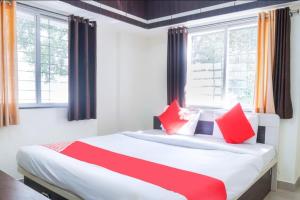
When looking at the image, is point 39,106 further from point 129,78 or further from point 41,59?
point 129,78

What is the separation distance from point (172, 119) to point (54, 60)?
6.54 feet

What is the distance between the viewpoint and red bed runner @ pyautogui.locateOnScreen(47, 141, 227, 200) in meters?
1.47

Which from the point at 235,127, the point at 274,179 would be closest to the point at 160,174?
the point at 235,127

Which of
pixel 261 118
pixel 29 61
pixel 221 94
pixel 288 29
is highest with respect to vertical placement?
pixel 288 29

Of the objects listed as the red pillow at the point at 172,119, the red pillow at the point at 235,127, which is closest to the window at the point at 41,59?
the red pillow at the point at 172,119

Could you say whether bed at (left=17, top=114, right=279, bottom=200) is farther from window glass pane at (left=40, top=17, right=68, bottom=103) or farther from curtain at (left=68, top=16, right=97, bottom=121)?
window glass pane at (left=40, top=17, right=68, bottom=103)

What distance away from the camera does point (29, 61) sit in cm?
312

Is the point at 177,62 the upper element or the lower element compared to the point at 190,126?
upper

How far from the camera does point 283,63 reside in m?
2.92

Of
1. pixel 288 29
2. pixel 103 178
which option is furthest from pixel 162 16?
pixel 103 178

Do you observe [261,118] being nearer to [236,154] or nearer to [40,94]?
[236,154]

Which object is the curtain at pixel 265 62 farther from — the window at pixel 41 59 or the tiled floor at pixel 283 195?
the window at pixel 41 59

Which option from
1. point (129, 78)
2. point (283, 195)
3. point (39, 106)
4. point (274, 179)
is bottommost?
point (283, 195)

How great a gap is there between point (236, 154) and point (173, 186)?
1149 mm
